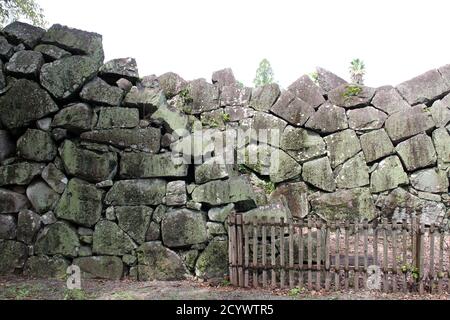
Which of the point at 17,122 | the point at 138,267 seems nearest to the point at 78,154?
the point at 17,122

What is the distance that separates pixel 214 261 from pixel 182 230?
2.42ft

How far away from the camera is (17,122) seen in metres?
6.34

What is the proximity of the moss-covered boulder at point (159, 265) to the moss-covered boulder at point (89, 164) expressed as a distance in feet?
4.79

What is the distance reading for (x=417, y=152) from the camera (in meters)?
7.00

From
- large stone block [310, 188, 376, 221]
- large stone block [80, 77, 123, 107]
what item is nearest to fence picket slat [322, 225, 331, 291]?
large stone block [310, 188, 376, 221]

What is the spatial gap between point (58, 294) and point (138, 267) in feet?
4.17

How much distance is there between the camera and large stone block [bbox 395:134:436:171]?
22.9ft

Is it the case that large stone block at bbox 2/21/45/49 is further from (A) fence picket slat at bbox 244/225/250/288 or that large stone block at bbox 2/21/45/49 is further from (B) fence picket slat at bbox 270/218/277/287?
(B) fence picket slat at bbox 270/218/277/287

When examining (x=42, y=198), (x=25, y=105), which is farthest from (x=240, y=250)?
(x=25, y=105)

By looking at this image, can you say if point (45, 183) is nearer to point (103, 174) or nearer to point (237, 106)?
point (103, 174)

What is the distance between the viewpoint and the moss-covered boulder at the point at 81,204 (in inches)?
247

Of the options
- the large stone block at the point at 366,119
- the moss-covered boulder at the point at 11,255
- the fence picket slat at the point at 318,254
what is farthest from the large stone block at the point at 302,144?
the moss-covered boulder at the point at 11,255

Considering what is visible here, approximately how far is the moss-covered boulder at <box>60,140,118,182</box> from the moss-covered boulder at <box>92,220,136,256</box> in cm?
86
